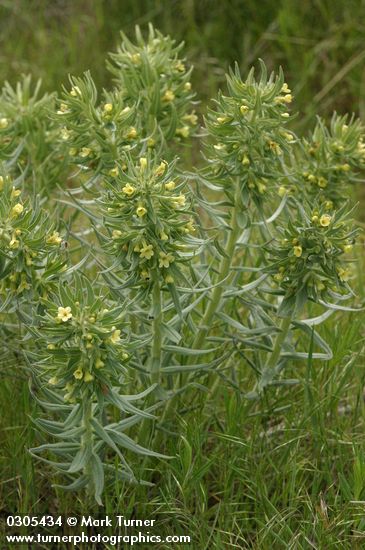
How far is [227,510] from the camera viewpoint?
119 inches

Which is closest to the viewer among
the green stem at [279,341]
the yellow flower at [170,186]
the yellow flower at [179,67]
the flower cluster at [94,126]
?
the yellow flower at [170,186]

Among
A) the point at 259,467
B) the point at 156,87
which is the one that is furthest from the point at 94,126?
the point at 259,467

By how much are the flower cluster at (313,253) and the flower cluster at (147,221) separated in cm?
38

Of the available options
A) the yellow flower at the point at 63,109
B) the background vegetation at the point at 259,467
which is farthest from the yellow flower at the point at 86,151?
the background vegetation at the point at 259,467

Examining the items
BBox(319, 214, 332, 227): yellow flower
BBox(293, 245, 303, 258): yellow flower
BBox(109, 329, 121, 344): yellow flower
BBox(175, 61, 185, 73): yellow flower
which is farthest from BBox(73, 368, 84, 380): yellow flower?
BBox(175, 61, 185, 73): yellow flower

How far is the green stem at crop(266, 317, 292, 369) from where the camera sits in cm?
315

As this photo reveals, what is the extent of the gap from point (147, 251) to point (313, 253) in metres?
0.60

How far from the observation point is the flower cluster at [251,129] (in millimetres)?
2875

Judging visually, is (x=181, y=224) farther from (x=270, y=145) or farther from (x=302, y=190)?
(x=302, y=190)

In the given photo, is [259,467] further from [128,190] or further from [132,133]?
[132,133]

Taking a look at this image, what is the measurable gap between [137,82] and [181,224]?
0.92 meters

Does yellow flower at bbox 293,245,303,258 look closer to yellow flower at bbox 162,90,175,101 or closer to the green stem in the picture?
the green stem

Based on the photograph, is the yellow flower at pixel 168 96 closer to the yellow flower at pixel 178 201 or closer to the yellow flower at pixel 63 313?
the yellow flower at pixel 178 201

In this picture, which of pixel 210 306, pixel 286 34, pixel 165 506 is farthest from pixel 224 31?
pixel 165 506
